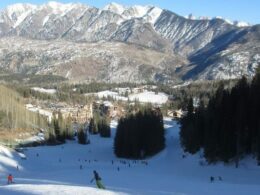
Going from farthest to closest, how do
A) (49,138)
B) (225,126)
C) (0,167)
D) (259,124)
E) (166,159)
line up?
(49,138) → (166,159) → (0,167) → (225,126) → (259,124)

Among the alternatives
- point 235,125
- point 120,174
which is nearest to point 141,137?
point 235,125

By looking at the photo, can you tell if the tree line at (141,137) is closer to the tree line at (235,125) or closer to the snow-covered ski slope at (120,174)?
the snow-covered ski slope at (120,174)

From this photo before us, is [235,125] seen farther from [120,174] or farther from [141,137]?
[141,137]

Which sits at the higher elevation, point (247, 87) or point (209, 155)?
point (247, 87)

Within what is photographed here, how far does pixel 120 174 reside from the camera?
3194 inches

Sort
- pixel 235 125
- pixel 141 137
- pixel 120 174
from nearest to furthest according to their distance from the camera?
1. pixel 120 174
2. pixel 235 125
3. pixel 141 137

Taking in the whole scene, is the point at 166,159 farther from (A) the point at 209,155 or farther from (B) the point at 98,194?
(B) the point at 98,194

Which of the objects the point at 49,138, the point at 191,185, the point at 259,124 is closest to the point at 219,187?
the point at 191,185

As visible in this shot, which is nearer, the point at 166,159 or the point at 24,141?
the point at 166,159

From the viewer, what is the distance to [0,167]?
99.1m

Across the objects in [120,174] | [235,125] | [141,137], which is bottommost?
[141,137]

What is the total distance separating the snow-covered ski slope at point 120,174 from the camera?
1989 inches

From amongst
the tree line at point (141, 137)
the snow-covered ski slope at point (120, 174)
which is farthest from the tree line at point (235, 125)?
the tree line at point (141, 137)

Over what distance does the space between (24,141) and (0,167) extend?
92.2 meters
